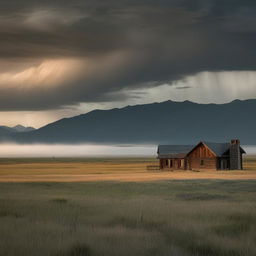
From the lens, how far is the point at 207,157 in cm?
10200

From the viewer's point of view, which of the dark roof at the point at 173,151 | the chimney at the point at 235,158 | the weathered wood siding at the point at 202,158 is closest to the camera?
the weathered wood siding at the point at 202,158

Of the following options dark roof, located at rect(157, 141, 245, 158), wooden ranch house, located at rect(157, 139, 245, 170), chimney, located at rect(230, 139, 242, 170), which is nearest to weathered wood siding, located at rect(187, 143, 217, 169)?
wooden ranch house, located at rect(157, 139, 245, 170)

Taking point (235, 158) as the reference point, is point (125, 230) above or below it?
below

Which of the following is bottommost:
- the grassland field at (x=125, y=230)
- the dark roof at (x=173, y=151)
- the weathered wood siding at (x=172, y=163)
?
the grassland field at (x=125, y=230)

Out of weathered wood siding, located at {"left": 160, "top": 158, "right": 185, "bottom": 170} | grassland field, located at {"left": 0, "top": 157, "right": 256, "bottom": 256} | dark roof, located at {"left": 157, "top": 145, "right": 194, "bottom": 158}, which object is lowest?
grassland field, located at {"left": 0, "top": 157, "right": 256, "bottom": 256}

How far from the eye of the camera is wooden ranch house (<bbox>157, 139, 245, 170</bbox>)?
101250mm

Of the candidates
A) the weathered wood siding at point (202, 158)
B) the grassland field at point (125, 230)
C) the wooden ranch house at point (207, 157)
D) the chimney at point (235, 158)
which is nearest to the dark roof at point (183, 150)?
the wooden ranch house at point (207, 157)

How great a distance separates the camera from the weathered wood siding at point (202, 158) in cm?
10112

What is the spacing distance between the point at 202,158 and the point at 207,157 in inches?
51.8

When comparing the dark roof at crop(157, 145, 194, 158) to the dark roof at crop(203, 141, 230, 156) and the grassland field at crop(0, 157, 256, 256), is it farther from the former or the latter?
the grassland field at crop(0, 157, 256, 256)

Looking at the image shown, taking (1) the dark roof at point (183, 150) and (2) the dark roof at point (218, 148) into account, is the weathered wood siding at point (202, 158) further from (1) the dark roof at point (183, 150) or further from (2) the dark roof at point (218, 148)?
(1) the dark roof at point (183, 150)

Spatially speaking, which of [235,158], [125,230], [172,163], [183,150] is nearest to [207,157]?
[235,158]

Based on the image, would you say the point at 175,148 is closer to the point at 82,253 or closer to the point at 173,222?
the point at 173,222

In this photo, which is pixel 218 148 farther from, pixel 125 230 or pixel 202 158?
pixel 125 230
